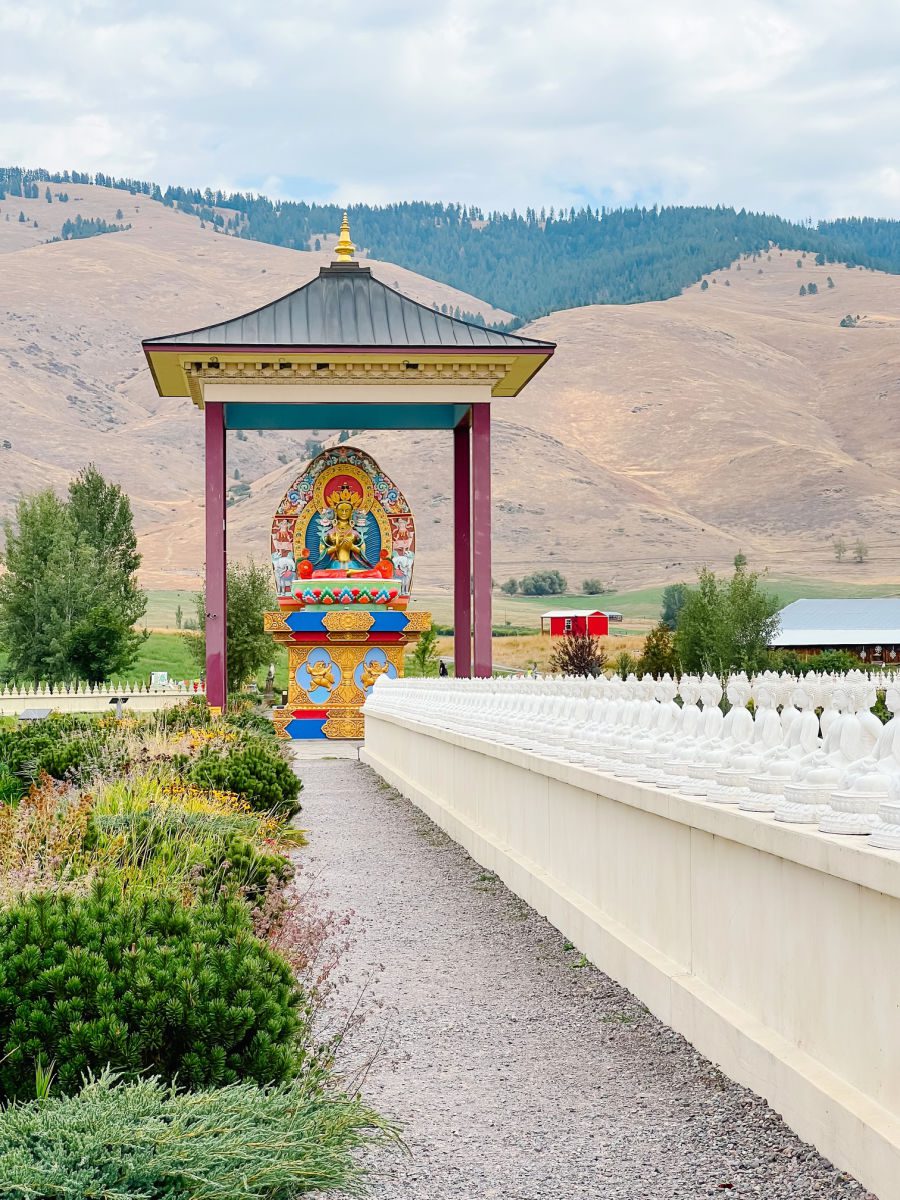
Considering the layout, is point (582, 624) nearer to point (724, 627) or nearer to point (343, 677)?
point (724, 627)

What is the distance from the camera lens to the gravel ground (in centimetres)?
537

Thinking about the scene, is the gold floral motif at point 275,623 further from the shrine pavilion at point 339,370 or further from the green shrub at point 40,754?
the green shrub at point 40,754

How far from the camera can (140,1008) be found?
551 centimetres

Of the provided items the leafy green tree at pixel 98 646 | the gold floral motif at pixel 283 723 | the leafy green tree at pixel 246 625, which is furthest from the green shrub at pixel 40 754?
the leafy green tree at pixel 246 625

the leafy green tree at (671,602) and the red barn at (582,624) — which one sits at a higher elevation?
the leafy green tree at (671,602)

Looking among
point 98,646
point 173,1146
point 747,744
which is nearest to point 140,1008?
point 173,1146

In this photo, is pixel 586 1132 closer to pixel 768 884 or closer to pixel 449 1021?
pixel 768 884

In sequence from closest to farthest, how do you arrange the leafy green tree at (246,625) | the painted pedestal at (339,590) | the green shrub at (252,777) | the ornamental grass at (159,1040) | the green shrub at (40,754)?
the ornamental grass at (159,1040) < the green shrub at (252,777) < the green shrub at (40,754) < the painted pedestal at (339,590) < the leafy green tree at (246,625)

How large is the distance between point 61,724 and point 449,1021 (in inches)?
664

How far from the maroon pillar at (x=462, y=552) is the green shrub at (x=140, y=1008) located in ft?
102

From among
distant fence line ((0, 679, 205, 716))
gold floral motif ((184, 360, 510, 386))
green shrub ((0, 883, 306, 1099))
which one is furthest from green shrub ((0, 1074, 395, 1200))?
distant fence line ((0, 679, 205, 716))

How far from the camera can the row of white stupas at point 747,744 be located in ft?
17.6

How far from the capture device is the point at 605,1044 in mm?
7312

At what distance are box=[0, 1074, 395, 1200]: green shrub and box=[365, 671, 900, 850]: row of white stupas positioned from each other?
2056 mm
